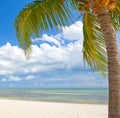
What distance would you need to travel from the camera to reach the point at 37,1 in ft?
24.9

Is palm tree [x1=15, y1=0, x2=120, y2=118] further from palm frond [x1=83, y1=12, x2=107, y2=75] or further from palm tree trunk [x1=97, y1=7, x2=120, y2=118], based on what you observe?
palm tree trunk [x1=97, y1=7, x2=120, y2=118]

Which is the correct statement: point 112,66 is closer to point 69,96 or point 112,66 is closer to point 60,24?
point 60,24

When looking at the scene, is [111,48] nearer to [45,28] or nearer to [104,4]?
[104,4]

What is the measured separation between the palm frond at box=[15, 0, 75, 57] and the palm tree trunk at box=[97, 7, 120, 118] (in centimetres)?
185

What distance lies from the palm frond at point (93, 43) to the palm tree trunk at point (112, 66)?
1.93m

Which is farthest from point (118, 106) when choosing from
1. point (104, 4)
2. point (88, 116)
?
point (88, 116)

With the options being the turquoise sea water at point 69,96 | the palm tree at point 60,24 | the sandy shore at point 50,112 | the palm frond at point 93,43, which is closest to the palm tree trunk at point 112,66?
the palm tree at point 60,24

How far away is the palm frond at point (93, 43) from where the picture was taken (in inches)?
314

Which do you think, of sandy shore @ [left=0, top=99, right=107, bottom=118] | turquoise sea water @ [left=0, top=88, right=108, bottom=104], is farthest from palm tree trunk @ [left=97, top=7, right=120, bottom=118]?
turquoise sea water @ [left=0, top=88, right=108, bottom=104]

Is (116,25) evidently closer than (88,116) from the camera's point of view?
Yes

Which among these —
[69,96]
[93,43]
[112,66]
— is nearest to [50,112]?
[93,43]

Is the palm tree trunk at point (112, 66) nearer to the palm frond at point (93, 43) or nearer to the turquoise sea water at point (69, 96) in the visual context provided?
the palm frond at point (93, 43)

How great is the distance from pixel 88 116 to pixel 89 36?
847 centimetres

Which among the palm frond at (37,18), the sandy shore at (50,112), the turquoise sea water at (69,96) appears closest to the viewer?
the palm frond at (37,18)
